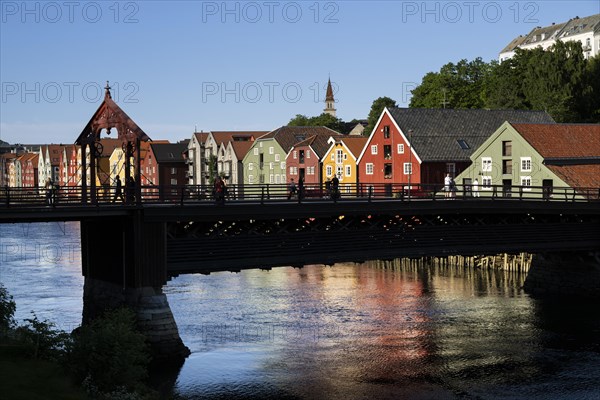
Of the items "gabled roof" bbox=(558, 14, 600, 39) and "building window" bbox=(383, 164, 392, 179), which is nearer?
"building window" bbox=(383, 164, 392, 179)

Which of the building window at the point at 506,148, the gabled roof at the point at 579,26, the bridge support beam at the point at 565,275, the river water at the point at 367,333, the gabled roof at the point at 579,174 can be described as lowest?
the river water at the point at 367,333

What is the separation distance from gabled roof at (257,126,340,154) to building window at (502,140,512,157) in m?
59.1

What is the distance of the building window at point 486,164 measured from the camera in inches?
3353

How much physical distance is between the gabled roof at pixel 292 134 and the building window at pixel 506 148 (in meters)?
59.1

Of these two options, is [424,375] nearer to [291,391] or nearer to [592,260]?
[291,391]

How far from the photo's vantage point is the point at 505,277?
70.8 m

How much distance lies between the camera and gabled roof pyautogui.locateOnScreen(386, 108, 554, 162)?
9400cm

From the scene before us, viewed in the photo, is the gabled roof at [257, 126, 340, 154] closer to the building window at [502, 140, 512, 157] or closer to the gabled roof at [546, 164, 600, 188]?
the building window at [502, 140, 512, 157]

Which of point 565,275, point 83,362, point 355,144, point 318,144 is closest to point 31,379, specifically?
point 83,362

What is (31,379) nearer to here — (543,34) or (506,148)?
(506,148)

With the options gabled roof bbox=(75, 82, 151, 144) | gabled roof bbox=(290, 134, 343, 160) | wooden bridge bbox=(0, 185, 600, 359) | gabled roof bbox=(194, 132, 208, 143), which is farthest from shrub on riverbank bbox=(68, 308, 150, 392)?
gabled roof bbox=(194, 132, 208, 143)

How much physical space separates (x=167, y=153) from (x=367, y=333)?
146 meters

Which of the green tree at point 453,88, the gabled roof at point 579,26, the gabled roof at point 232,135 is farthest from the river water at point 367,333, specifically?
the gabled roof at point 579,26

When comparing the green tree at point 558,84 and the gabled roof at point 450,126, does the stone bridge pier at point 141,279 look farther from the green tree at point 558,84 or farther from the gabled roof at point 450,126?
the green tree at point 558,84
